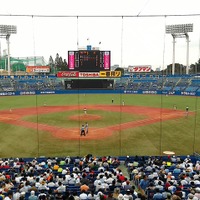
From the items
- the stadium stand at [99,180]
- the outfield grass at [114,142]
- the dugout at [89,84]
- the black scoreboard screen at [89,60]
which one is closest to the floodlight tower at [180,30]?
the dugout at [89,84]

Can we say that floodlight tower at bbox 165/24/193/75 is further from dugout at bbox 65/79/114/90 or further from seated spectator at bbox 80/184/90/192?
seated spectator at bbox 80/184/90/192

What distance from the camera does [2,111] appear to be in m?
39.9

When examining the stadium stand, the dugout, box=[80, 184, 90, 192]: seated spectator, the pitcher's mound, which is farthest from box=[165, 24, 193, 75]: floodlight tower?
box=[80, 184, 90, 192]: seated spectator

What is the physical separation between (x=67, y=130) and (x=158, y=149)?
1007cm

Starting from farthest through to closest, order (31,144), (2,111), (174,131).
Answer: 1. (2,111)
2. (174,131)
3. (31,144)

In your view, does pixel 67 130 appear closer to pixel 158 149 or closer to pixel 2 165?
pixel 158 149

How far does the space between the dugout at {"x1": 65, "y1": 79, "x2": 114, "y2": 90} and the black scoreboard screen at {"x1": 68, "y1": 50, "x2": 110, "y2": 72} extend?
10.2 meters

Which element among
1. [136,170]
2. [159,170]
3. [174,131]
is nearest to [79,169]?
[136,170]

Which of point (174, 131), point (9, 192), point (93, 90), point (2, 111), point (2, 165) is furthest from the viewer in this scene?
point (93, 90)

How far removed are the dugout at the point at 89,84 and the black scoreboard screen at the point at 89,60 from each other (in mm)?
10173

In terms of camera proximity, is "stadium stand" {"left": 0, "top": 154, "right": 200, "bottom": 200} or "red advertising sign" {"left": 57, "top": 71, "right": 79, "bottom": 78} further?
"red advertising sign" {"left": 57, "top": 71, "right": 79, "bottom": 78}

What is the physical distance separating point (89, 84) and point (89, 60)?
12024 mm

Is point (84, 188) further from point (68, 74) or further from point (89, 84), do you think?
point (89, 84)

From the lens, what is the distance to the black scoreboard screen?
183 feet
